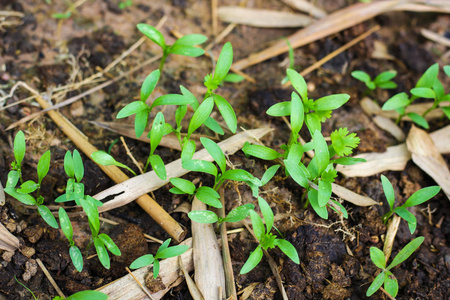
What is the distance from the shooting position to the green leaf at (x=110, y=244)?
1954mm

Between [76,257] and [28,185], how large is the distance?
500 millimetres

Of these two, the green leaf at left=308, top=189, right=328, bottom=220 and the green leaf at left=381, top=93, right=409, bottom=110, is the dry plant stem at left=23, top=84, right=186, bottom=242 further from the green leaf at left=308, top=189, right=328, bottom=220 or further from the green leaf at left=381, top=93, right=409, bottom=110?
the green leaf at left=381, top=93, right=409, bottom=110

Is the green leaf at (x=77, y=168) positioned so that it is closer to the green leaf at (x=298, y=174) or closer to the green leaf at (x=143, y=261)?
the green leaf at (x=143, y=261)

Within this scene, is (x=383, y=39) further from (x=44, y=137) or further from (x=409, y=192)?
(x=44, y=137)

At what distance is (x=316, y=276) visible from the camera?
2.12 m

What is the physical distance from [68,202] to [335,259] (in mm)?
1666

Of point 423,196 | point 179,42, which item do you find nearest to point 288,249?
point 423,196

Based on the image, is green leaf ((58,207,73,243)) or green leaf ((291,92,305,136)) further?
green leaf ((291,92,305,136))

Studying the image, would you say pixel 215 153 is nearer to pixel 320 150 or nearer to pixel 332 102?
pixel 320 150

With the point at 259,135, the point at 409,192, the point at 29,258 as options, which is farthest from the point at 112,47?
the point at 409,192

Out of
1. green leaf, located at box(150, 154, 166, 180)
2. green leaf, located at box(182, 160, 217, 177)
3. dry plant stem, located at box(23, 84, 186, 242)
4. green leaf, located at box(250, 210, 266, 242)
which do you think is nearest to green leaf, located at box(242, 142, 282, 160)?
green leaf, located at box(182, 160, 217, 177)

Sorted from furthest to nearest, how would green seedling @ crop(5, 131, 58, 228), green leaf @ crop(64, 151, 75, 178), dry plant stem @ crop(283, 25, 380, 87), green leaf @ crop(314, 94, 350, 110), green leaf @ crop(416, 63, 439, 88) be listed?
dry plant stem @ crop(283, 25, 380, 87) → green leaf @ crop(416, 63, 439, 88) → green leaf @ crop(314, 94, 350, 110) → green leaf @ crop(64, 151, 75, 178) → green seedling @ crop(5, 131, 58, 228)

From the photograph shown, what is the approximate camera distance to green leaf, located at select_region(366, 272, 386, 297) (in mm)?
1983

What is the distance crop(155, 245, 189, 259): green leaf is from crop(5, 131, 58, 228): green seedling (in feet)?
1.98
